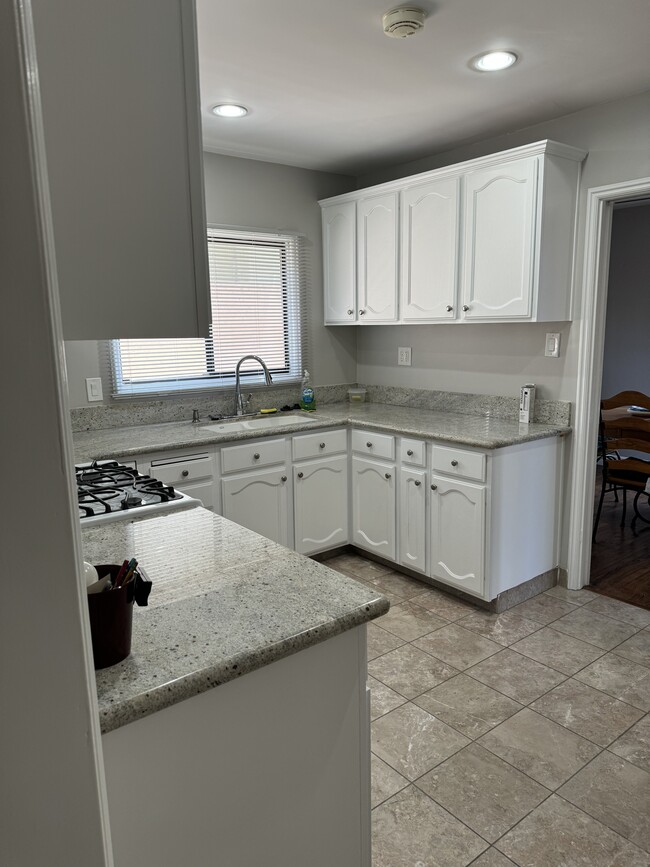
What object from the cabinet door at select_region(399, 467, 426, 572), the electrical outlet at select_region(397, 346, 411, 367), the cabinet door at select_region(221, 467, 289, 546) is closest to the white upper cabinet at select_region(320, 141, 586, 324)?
the electrical outlet at select_region(397, 346, 411, 367)

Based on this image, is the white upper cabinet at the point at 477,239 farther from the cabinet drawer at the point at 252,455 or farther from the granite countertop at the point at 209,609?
the granite countertop at the point at 209,609

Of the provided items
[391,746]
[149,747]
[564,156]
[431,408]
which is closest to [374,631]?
[391,746]

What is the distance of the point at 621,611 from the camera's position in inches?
122

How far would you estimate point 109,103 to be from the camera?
894 mm

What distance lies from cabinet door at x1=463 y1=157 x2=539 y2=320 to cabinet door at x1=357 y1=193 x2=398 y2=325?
1.79 feet

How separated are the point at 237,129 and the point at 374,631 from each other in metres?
2.69

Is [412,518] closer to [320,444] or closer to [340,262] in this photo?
[320,444]

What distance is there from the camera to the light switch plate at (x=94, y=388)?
10.9 ft

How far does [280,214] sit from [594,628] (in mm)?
3060

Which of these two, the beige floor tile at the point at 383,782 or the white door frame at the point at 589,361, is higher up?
the white door frame at the point at 589,361

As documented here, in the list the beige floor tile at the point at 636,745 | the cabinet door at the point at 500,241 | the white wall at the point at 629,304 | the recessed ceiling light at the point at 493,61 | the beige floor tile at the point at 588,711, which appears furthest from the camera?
the white wall at the point at 629,304

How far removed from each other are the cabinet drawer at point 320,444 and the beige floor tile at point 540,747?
5.82 ft

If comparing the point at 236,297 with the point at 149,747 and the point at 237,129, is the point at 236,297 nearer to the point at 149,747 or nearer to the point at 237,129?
the point at 237,129

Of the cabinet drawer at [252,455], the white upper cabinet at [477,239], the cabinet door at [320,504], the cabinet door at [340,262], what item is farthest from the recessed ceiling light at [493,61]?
the cabinet door at [320,504]
